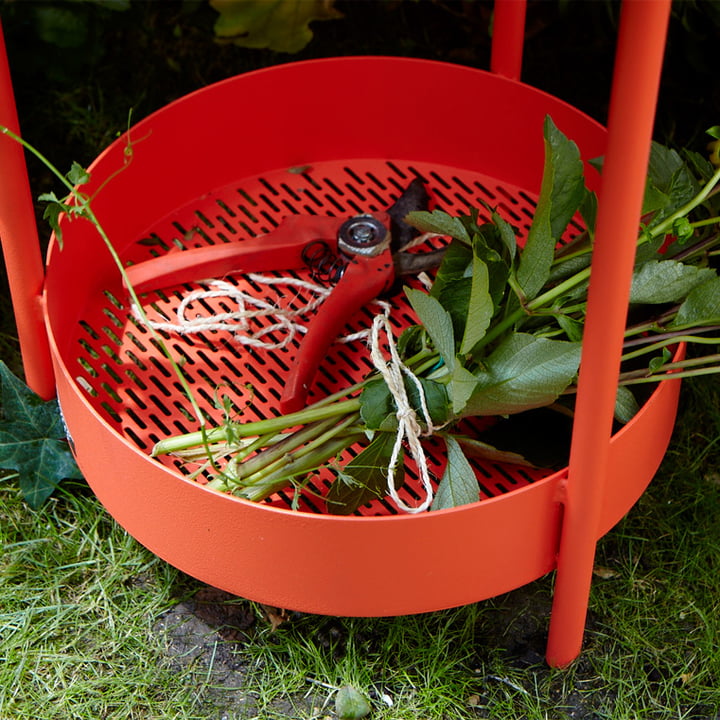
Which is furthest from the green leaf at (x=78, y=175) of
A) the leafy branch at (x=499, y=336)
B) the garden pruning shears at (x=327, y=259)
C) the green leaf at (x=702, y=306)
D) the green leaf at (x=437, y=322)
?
the green leaf at (x=702, y=306)

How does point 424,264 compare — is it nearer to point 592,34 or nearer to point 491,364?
point 491,364

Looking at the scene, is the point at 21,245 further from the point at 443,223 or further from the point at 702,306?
the point at 702,306

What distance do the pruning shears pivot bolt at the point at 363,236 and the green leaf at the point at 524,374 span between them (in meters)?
0.31

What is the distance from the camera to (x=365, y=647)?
132 centimetres

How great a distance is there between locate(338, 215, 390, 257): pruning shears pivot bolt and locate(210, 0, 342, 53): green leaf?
43 centimetres

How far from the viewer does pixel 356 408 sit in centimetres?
124

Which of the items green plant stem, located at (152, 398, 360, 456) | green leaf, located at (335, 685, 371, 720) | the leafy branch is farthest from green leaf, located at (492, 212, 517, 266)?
green leaf, located at (335, 685, 371, 720)

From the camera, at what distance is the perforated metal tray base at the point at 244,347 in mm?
1361

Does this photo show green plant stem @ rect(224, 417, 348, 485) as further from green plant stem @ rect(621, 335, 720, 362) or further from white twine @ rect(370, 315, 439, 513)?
green plant stem @ rect(621, 335, 720, 362)

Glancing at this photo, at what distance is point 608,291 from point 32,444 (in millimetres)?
774

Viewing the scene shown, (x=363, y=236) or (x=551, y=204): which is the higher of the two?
(x=551, y=204)

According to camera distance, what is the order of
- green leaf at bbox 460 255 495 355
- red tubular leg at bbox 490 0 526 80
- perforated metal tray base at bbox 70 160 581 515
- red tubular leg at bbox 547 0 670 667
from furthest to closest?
red tubular leg at bbox 490 0 526 80, perforated metal tray base at bbox 70 160 581 515, green leaf at bbox 460 255 495 355, red tubular leg at bbox 547 0 670 667

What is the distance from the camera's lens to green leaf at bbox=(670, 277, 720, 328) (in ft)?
3.79

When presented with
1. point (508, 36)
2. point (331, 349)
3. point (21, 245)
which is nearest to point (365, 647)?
point (331, 349)
